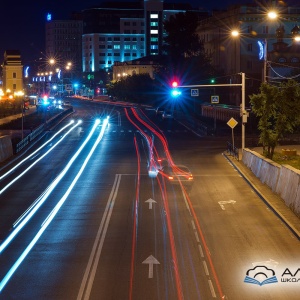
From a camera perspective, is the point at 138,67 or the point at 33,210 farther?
the point at 138,67

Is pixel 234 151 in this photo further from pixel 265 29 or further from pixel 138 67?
pixel 138 67

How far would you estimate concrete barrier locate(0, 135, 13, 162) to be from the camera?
1859 inches

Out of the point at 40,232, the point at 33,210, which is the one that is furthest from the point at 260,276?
the point at 33,210

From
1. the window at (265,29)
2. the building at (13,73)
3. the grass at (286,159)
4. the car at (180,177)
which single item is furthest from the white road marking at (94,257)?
the building at (13,73)

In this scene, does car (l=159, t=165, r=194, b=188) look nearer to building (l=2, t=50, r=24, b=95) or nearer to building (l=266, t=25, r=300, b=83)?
building (l=266, t=25, r=300, b=83)

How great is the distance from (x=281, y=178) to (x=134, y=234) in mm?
10405

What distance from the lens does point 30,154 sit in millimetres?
52469

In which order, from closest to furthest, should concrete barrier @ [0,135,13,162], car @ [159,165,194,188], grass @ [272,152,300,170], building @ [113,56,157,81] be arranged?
1. car @ [159,165,194,188]
2. grass @ [272,152,300,170]
3. concrete barrier @ [0,135,13,162]
4. building @ [113,56,157,81]

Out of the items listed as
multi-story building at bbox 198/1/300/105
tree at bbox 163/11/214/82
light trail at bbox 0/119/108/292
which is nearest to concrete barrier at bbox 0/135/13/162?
light trail at bbox 0/119/108/292

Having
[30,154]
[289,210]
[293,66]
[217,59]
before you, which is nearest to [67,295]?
[289,210]

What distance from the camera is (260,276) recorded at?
57.3ft

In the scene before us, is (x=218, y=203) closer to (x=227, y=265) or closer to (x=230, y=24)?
(x=227, y=265)

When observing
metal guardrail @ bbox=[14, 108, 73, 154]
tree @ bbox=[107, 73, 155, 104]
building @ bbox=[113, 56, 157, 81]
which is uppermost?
building @ bbox=[113, 56, 157, 81]

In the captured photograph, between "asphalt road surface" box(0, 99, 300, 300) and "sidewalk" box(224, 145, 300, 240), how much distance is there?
324 millimetres
